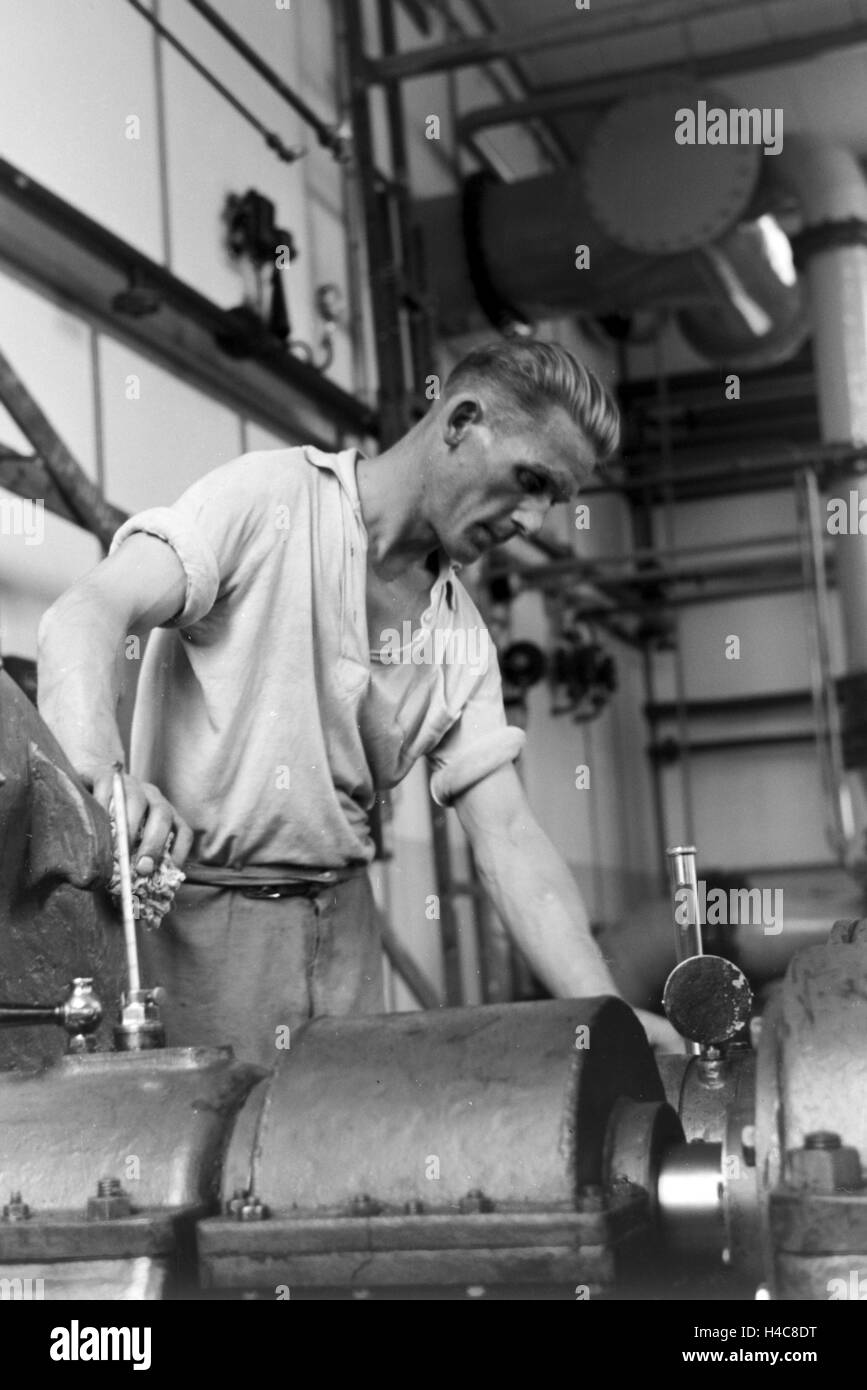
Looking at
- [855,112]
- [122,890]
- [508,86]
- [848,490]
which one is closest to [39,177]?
[122,890]

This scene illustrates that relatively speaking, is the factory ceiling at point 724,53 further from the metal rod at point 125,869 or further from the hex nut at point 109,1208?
the hex nut at point 109,1208

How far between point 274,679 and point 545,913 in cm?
33

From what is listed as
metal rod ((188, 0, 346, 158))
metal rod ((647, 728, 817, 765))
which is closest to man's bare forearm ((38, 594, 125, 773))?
metal rod ((188, 0, 346, 158))

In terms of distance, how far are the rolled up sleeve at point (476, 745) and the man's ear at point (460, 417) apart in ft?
0.93

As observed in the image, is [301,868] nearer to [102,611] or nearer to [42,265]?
[102,611]

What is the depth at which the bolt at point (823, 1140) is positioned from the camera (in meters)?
0.68

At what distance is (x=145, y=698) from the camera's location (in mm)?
1487

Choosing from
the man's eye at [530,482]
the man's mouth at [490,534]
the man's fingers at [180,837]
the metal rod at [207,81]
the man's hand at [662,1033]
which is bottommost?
the man's hand at [662,1033]

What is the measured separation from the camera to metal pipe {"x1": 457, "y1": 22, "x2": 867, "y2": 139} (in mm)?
4633

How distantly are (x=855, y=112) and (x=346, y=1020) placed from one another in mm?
5918

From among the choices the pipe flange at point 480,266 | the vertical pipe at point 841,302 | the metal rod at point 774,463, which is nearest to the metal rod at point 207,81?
the pipe flange at point 480,266

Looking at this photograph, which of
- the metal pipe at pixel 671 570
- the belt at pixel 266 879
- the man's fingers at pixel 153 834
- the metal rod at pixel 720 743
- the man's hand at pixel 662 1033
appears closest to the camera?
the man's fingers at pixel 153 834

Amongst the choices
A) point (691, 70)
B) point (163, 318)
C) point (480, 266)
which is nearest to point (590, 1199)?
point (163, 318)

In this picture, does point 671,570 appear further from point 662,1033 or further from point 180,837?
point 180,837
